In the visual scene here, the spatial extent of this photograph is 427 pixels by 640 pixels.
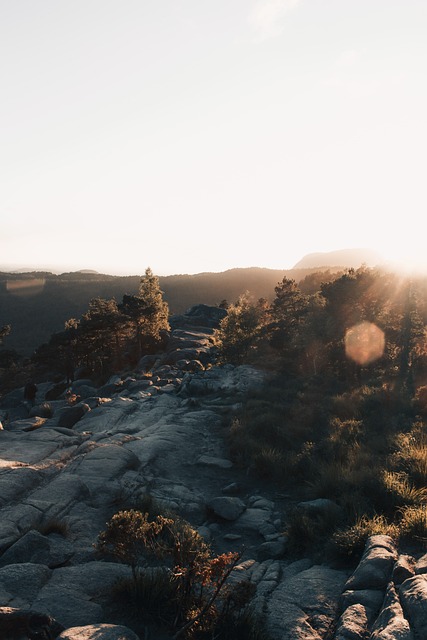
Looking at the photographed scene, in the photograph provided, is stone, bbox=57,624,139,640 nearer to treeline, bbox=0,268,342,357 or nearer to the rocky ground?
the rocky ground

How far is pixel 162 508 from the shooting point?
1028 centimetres

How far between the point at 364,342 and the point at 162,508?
2686cm

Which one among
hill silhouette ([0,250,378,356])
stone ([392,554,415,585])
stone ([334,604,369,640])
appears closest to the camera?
stone ([334,604,369,640])

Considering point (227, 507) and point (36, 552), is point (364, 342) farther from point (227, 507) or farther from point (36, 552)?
point (36, 552)

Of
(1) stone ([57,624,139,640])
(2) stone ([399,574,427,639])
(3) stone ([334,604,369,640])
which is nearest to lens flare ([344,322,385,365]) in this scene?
(2) stone ([399,574,427,639])

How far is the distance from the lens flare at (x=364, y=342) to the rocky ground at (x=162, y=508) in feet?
44.4

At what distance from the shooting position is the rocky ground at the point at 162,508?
5.57 meters

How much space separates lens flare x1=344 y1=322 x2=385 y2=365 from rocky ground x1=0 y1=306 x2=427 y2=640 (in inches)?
533

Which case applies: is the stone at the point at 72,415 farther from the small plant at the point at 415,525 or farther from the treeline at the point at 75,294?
the treeline at the point at 75,294

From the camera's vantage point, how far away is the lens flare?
105ft

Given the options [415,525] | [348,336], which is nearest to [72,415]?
[415,525]

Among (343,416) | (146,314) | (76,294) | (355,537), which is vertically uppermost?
(76,294)

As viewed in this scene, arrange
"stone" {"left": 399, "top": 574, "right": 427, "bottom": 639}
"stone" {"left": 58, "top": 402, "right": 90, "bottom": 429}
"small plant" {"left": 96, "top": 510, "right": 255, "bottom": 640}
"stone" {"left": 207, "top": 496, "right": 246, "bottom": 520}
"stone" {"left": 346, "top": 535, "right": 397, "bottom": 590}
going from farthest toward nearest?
"stone" {"left": 58, "top": 402, "right": 90, "bottom": 429} < "stone" {"left": 207, "top": 496, "right": 246, "bottom": 520} < "stone" {"left": 346, "top": 535, "right": 397, "bottom": 590} < "small plant" {"left": 96, "top": 510, "right": 255, "bottom": 640} < "stone" {"left": 399, "top": 574, "right": 427, "bottom": 639}

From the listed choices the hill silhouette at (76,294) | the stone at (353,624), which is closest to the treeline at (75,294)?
the hill silhouette at (76,294)
